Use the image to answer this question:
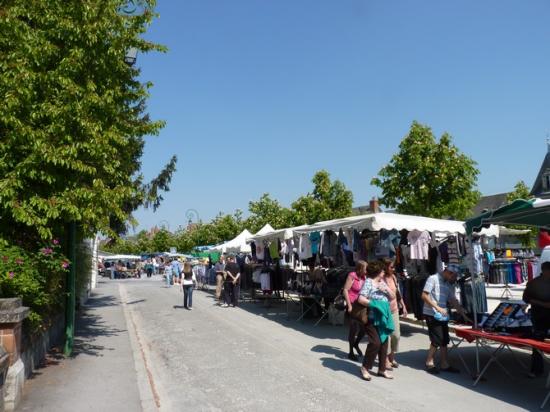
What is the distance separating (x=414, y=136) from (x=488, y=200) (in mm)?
59030

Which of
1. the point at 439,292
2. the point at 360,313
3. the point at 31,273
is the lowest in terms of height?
the point at 360,313

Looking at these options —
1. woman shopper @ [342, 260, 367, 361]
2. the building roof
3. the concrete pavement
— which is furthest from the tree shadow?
the building roof

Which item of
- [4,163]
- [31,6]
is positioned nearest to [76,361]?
[4,163]

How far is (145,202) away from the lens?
19.3m

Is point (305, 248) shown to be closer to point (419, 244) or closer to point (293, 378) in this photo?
point (419, 244)

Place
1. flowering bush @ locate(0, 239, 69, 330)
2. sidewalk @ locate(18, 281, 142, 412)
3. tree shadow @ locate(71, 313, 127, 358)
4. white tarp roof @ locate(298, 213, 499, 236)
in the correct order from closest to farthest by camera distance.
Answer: sidewalk @ locate(18, 281, 142, 412) → flowering bush @ locate(0, 239, 69, 330) → tree shadow @ locate(71, 313, 127, 358) → white tarp roof @ locate(298, 213, 499, 236)

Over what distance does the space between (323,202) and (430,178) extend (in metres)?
12.9

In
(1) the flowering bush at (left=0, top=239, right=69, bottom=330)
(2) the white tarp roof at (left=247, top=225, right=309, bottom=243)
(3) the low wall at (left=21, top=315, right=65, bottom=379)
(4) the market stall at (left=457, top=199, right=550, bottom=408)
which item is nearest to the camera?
(1) the flowering bush at (left=0, top=239, right=69, bottom=330)

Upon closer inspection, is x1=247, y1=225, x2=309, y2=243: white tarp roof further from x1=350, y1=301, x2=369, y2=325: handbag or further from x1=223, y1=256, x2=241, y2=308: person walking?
x1=350, y1=301, x2=369, y2=325: handbag

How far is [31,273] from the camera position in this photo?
6.96m

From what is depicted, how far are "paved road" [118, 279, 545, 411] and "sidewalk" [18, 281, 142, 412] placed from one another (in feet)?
1.33

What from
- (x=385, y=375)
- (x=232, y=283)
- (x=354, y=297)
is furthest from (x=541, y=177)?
(x=385, y=375)

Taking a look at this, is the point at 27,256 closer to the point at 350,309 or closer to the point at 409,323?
the point at 350,309

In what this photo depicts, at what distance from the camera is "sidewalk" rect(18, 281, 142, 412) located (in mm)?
6266
